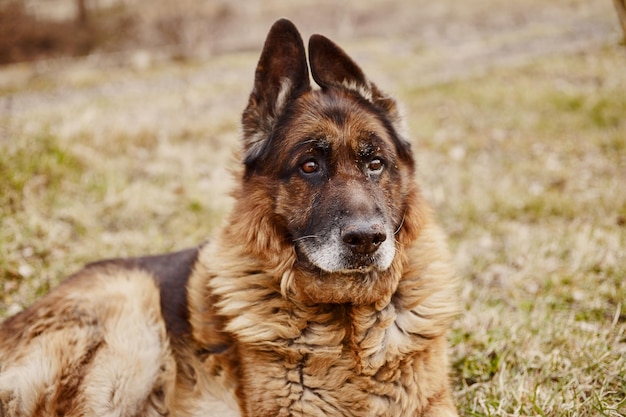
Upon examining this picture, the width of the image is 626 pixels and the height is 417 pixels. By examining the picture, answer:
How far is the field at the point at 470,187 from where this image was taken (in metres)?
3.78

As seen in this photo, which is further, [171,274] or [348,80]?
[171,274]

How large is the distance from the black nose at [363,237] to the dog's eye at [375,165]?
495 millimetres

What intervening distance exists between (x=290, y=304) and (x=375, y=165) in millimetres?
966

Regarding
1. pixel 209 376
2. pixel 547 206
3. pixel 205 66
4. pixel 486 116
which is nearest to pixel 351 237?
pixel 209 376

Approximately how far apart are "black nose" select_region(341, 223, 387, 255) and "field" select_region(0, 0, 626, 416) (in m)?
1.33

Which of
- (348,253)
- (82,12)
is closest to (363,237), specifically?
(348,253)

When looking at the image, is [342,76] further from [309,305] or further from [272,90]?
[309,305]

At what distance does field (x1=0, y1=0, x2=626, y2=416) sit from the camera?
3783mm

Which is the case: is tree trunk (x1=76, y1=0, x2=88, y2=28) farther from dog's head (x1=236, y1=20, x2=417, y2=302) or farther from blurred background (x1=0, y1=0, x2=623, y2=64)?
dog's head (x1=236, y1=20, x2=417, y2=302)

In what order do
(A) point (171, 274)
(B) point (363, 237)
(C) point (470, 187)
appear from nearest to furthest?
(B) point (363, 237)
(A) point (171, 274)
(C) point (470, 187)

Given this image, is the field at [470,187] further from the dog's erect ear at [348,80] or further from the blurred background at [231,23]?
the blurred background at [231,23]

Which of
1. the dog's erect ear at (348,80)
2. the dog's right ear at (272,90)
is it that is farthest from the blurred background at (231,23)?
the dog's right ear at (272,90)

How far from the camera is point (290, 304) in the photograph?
3.14 m

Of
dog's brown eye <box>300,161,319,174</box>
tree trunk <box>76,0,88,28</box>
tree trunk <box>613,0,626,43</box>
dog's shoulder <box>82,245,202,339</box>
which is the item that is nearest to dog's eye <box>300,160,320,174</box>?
dog's brown eye <box>300,161,319,174</box>
